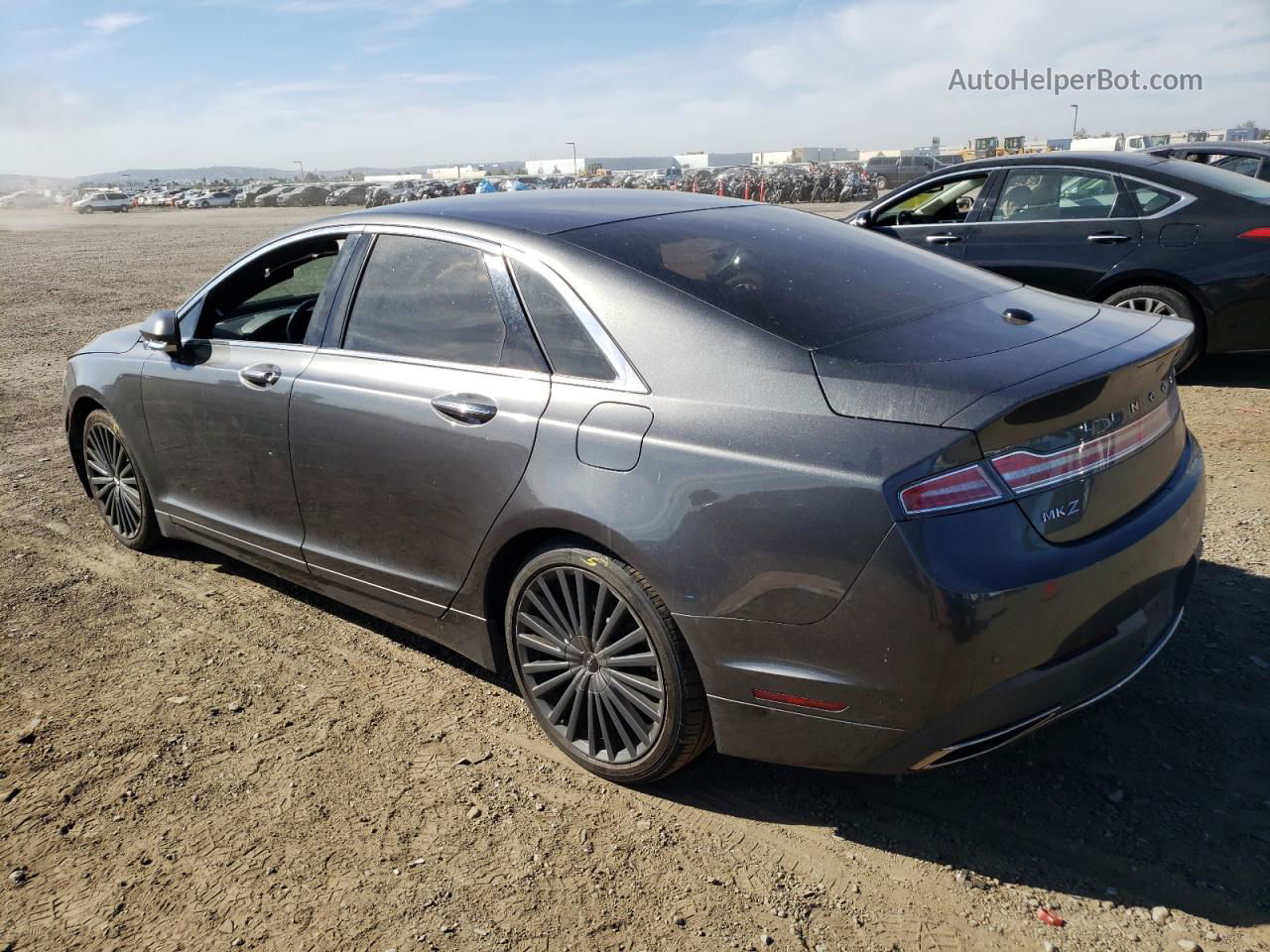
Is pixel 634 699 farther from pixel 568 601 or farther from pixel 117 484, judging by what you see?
pixel 117 484

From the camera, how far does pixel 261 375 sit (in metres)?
3.86

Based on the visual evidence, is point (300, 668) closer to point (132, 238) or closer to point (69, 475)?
point (69, 475)

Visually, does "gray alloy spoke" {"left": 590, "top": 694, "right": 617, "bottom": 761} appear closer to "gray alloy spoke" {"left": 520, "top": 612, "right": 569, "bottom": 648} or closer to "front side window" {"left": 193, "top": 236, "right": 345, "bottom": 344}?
"gray alloy spoke" {"left": 520, "top": 612, "right": 569, "bottom": 648}

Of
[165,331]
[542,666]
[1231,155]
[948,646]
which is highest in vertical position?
[1231,155]

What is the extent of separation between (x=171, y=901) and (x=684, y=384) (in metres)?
1.90

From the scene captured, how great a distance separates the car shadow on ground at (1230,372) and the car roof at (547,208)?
16.1ft

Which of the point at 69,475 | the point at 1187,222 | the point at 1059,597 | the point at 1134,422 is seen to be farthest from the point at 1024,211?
the point at 69,475

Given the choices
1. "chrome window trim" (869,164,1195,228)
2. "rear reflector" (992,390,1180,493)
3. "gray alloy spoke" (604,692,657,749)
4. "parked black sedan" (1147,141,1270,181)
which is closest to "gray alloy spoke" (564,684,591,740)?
"gray alloy spoke" (604,692,657,749)

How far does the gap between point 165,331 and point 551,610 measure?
2.38m

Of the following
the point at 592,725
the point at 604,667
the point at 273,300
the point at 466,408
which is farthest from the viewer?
the point at 273,300

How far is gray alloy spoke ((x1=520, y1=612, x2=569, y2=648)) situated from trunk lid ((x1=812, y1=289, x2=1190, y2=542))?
44.2 inches

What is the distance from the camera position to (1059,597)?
7.75 ft

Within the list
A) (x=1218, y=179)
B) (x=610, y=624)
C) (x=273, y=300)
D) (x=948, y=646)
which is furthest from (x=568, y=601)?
(x=1218, y=179)

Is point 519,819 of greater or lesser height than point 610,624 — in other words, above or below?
below
